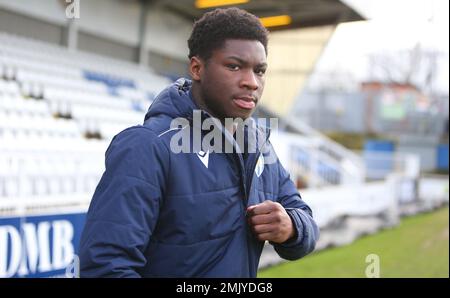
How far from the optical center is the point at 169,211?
1.17 metres

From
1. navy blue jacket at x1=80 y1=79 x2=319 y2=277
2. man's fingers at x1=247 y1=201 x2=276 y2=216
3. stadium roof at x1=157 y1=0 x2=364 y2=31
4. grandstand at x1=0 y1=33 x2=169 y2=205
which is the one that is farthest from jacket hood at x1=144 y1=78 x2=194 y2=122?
grandstand at x1=0 y1=33 x2=169 y2=205

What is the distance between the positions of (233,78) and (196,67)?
12 cm

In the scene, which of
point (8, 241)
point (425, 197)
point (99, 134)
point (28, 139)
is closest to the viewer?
point (8, 241)

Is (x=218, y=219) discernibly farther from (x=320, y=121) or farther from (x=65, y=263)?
(x=320, y=121)

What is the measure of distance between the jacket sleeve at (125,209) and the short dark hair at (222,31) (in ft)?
0.94

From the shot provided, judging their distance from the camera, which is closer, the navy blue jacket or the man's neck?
the navy blue jacket

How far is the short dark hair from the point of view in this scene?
4.18 ft

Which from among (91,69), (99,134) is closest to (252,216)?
(99,134)

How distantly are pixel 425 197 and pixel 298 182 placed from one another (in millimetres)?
4026

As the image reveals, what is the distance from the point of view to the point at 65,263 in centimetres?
396

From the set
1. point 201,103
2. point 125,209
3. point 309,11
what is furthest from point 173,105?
point 309,11

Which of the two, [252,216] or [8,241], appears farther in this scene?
[8,241]

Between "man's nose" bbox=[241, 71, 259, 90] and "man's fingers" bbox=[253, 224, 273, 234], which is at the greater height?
"man's nose" bbox=[241, 71, 259, 90]

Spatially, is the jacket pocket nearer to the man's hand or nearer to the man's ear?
the man's hand
